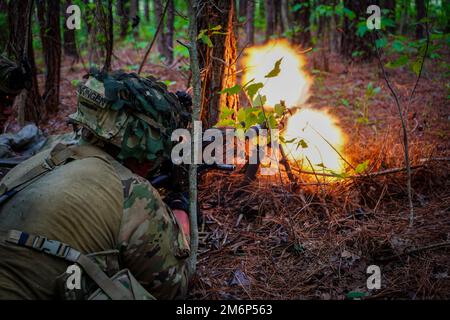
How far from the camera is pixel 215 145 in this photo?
10.1 feet

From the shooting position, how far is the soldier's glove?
2730 mm

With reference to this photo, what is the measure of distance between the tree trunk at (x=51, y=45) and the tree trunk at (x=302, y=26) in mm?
6217

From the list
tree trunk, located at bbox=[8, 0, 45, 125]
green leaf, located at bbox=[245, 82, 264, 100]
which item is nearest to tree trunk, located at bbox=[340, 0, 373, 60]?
tree trunk, located at bbox=[8, 0, 45, 125]

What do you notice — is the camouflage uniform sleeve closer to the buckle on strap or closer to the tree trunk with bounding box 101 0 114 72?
the buckle on strap

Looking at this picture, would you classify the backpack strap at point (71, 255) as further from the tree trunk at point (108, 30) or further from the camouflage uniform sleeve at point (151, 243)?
the tree trunk at point (108, 30)

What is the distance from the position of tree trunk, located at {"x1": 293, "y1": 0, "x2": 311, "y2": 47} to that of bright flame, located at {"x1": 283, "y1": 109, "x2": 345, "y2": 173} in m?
5.45

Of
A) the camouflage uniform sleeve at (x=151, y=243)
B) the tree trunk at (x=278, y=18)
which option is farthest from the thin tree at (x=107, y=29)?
the tree trunk at (x=278, y=18)

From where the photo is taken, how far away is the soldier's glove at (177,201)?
2730 mm

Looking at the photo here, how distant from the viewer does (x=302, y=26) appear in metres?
10.6

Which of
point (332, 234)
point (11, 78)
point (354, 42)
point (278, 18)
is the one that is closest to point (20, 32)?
point (11, 78)
